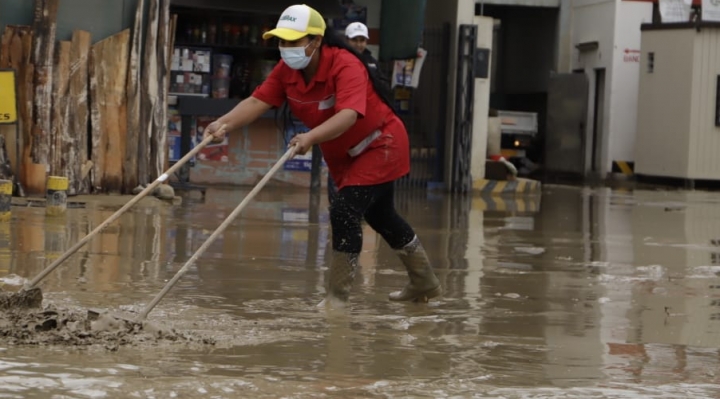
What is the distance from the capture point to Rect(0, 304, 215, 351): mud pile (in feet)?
19.0

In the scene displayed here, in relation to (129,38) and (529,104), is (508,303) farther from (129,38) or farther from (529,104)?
(529,104)

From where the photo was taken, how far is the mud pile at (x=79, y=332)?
5789 millimetres

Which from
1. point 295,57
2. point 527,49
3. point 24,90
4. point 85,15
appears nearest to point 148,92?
point 85,15

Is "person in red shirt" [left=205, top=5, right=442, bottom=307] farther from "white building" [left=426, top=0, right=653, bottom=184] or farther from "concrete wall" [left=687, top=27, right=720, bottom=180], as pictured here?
"white building" [left=426, top=0, right=653, bottom=184]

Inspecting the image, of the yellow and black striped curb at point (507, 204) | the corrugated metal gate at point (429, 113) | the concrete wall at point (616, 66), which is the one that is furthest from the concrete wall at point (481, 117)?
the concrete wall at point (616, 66)

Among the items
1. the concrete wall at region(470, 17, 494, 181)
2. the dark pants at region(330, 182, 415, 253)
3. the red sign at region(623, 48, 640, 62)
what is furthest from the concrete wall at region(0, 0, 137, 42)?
the red sign at region(623, 48, 640, 62)

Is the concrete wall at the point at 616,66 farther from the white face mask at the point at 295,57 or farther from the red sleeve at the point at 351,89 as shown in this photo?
the white face mask at the point at 295,57

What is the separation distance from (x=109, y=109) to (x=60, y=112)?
835mm

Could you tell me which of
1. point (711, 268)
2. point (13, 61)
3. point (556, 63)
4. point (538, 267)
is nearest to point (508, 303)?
point (538, 267)

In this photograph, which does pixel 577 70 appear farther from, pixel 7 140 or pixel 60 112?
pixel 7 140

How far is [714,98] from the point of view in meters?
23.3

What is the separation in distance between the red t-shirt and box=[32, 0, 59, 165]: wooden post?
6.51 m

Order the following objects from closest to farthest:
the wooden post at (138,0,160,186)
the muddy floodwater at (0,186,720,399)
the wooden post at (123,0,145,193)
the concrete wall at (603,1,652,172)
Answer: the muddy floodwater at (0,186,720,399)
the wooden post at (123,0,145,193)
the wooden post at (138,0,160,186)
the concrete wall at (603,1,652,172)

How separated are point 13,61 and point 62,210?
2271 mm
